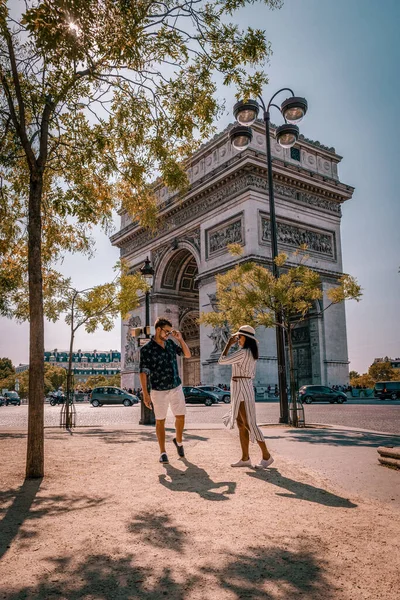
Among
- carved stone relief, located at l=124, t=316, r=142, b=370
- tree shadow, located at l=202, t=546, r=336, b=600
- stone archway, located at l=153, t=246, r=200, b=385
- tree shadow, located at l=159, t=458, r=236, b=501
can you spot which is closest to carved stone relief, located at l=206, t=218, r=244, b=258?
stone archway, located at l=153, t=246, r=200, b=385

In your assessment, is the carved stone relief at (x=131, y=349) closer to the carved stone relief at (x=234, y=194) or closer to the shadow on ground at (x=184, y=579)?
the carved stone relief at (x=234, y=194)

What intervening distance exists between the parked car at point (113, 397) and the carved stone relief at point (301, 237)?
13.7 m

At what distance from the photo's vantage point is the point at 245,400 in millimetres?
5668

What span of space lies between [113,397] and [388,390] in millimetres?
18429

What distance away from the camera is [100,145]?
23.3ft

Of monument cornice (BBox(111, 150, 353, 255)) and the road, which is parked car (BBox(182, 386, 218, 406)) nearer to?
the road

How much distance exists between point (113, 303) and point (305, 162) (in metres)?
22.5

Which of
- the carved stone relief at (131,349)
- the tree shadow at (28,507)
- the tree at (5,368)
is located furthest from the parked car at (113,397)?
the tree at (5,368)

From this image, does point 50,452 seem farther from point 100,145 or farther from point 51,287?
point 51,287

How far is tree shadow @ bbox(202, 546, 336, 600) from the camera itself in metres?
2.32

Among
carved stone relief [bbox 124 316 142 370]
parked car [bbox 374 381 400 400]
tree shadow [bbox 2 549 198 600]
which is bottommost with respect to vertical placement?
parked car [bbox 374 381 400 400]

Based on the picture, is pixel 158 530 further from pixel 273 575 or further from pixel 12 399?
pixel 12 399

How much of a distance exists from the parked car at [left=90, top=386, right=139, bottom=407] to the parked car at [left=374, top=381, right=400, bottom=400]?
54.0 ft

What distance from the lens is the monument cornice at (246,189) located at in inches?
1195
